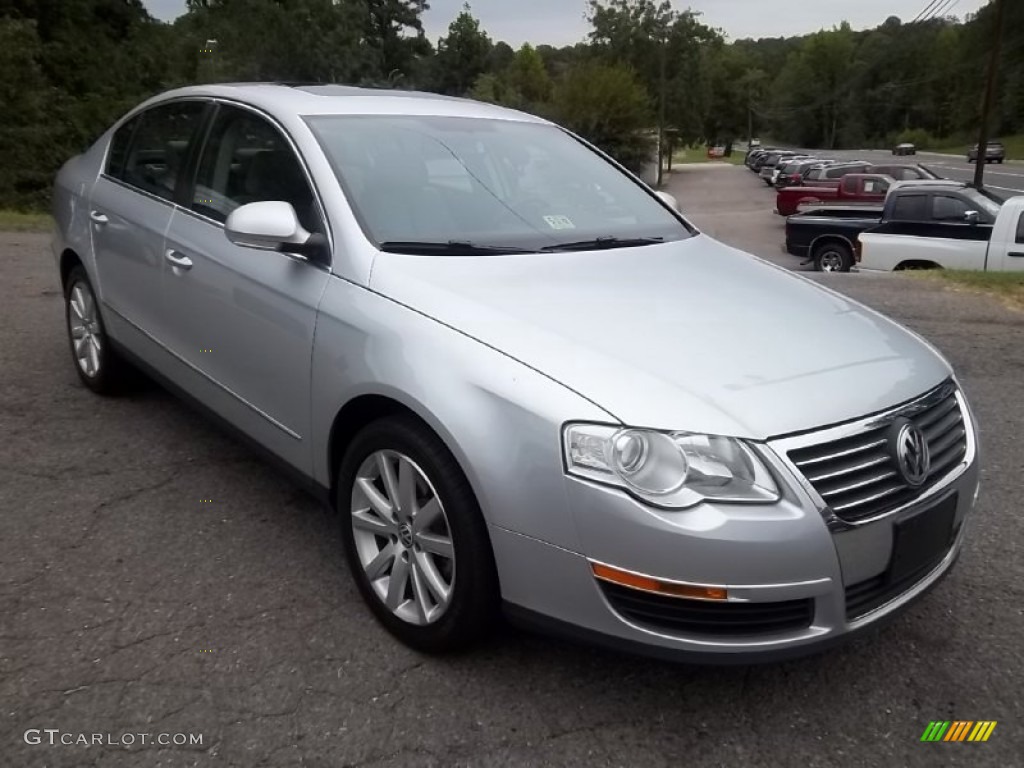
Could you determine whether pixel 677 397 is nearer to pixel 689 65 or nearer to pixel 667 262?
pixel 667 262

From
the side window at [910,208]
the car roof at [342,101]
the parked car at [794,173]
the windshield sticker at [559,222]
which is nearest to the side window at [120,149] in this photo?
the car roof at [342,101]

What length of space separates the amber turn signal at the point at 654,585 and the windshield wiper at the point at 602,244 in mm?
1348

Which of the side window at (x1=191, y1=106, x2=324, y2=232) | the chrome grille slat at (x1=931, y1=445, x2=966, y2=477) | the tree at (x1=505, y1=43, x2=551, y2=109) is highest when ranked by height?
the tree at (x1=505, y1=43, x2=551, y2=109)

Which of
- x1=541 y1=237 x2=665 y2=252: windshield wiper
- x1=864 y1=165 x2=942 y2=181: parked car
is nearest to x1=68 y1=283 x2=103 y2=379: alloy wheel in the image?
x1=541 y1=237 x2=665 y2=252: windshield wiper

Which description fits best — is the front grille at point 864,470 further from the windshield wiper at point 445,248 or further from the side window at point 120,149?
the side window at point 120,149

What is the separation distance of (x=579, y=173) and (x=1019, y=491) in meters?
2.33

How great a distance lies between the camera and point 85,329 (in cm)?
492

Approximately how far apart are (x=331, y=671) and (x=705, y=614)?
3.64ft

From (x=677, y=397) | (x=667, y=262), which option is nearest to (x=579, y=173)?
(x=667, y=262)

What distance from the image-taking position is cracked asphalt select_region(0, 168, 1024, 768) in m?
2.37

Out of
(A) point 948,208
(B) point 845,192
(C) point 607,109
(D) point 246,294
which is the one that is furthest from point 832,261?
(C) point 607,109

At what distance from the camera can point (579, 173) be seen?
3908 millimetres

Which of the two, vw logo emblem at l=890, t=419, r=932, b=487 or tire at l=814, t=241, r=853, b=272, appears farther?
tire at l=814, t=241, r=853, b=272

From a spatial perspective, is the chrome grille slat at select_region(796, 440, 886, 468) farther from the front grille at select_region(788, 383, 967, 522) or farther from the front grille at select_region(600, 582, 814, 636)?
the front grille at select_region(600, 582, 814, 636)
